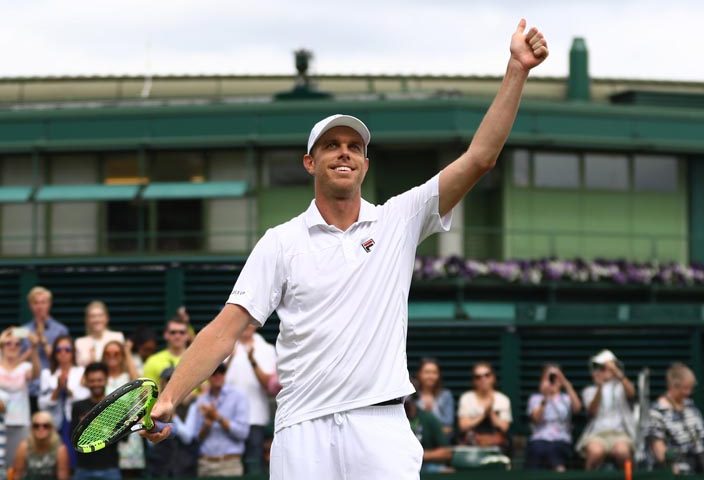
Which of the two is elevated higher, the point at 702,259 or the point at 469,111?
the point at 469,111

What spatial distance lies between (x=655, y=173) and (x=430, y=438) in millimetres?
16503

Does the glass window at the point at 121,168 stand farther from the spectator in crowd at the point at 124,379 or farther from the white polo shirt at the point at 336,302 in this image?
the white polo shirt at the point at 336,302

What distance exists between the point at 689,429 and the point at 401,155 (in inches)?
539

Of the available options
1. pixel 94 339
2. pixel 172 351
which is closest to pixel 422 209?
pixel 172 351

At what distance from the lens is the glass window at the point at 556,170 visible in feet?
94.4

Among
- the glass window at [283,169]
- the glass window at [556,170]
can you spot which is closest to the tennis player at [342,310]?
the glass window at [283,169]

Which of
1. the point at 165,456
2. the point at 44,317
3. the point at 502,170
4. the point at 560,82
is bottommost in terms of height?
the point at 165,456

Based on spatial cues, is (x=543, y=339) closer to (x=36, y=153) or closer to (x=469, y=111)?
(x=469, y=111)

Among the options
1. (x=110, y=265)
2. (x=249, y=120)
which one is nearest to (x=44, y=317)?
(x=110, y=265)

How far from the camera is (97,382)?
13.5 meters

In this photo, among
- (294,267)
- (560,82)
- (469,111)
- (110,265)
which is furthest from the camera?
(560,82)

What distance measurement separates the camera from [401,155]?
28156 mm

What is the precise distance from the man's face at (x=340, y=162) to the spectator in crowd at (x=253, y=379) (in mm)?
8531

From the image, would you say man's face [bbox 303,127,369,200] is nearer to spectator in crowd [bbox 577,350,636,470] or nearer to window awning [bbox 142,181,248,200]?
spectator in crowd [bbox 577,350,636,470]
